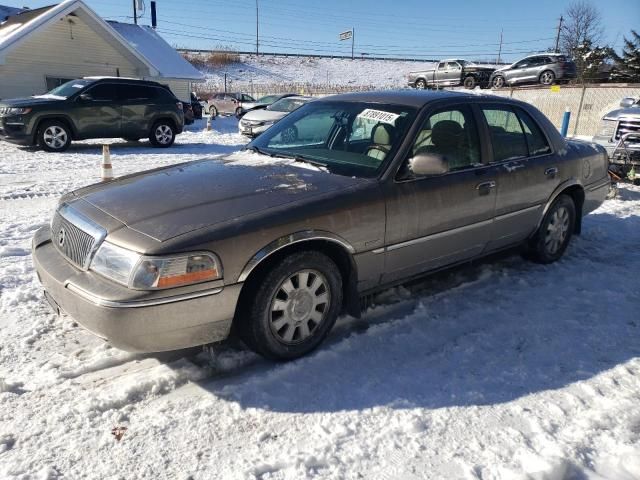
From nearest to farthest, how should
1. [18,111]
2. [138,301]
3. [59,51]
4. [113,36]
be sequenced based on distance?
[138,301] → [18,111] → [59,51] → [113,36]

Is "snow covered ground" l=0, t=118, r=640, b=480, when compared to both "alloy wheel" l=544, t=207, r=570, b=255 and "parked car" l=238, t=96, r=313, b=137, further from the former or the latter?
"parked car" l=238, t=96, r=313, b=137

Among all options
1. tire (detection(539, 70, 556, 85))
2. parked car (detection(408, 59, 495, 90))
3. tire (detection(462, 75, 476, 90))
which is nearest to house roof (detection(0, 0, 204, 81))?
parked car (detection(408, 59, 495, 90))

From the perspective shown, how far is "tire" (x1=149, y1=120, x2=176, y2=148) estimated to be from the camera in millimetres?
13828

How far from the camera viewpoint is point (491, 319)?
13.1 feet

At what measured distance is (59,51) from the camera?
70.0 feet

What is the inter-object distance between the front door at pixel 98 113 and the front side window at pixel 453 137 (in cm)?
1078

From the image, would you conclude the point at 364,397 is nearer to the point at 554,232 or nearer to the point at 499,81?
the point at 554,232

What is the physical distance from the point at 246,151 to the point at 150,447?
2.61m

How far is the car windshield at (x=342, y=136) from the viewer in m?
3.74

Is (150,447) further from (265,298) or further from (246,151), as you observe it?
(246,151)

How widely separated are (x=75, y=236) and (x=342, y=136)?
2.11 m

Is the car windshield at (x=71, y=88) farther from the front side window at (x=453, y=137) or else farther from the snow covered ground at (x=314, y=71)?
the snow covered ground at (x=314, y=71)

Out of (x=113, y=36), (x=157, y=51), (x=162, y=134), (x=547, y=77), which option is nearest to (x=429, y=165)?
(x=162, y=134)

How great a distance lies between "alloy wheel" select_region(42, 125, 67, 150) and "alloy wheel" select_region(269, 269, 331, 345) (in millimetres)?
10970
